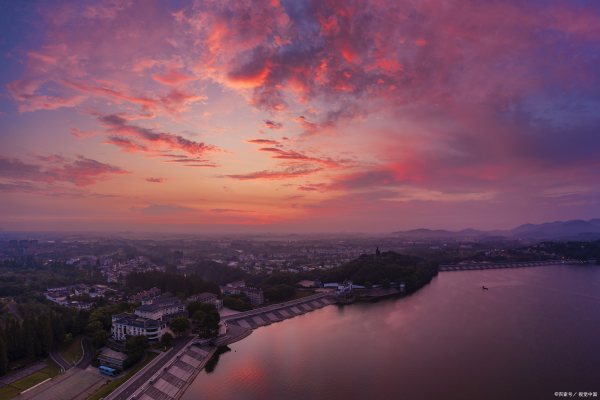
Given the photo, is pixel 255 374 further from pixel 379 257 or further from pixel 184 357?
pixel 379 257

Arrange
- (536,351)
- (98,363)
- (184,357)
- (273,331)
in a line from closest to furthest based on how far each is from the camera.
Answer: (98,363)
(184,357)
(536,351)
(273,331)

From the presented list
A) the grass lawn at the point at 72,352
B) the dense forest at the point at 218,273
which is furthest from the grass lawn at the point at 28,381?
the dense forest at the point at 218,273

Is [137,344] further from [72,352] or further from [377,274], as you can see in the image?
[377,274]

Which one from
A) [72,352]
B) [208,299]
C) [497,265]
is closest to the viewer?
[72,352]

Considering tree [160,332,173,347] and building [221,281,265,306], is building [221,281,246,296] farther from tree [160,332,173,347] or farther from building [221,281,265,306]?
tree [160,332,173,347]

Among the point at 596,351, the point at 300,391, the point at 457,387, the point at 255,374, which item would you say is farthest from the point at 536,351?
the point at 255,374

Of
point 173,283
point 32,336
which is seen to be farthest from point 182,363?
point 173,283

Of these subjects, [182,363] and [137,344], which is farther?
[137,344]

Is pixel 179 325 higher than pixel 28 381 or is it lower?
higher
